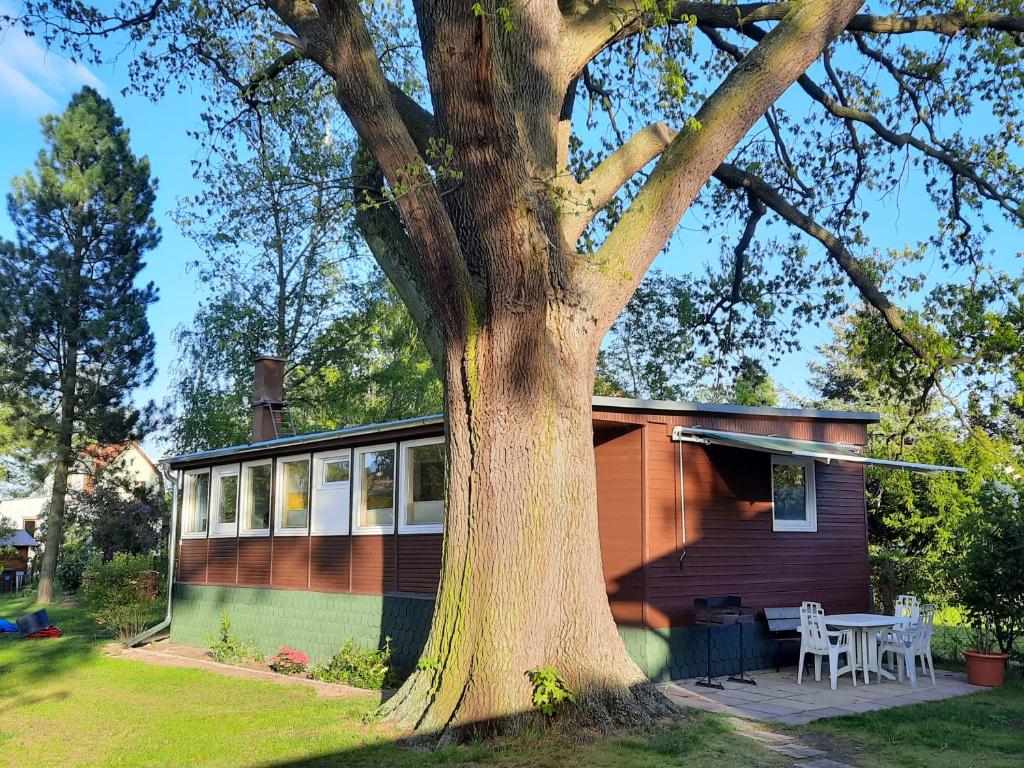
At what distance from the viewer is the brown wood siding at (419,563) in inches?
452

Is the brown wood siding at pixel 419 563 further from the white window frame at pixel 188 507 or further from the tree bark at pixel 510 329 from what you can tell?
the white window frame at pixel 188 507

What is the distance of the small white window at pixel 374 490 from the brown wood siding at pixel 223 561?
3.66m

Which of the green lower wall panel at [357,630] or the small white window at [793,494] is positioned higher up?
the small white window at [793,494]

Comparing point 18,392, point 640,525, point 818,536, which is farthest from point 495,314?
point 18,392

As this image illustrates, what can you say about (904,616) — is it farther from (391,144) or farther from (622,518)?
(391,144)

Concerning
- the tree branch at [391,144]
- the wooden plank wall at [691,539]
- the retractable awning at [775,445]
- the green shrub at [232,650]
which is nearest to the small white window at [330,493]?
the wooden plank wall at [691,539]

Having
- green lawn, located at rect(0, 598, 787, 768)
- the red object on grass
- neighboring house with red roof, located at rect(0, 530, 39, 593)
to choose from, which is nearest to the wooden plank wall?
green lawn, located at rect(0, 598, 787, 768)

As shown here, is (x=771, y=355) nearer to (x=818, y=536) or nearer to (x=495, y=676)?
(x=818, y=536)

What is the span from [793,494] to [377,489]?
549 centimetres

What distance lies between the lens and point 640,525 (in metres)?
10.3

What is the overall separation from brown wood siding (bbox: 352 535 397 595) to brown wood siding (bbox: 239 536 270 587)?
8.16ft

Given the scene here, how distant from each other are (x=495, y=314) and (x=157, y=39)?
6.85 metres

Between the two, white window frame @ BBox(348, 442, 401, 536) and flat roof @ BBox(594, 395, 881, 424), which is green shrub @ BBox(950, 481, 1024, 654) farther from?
white window frame @ BBox(348, 442, 401, 536)

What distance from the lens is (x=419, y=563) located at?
461 inches
